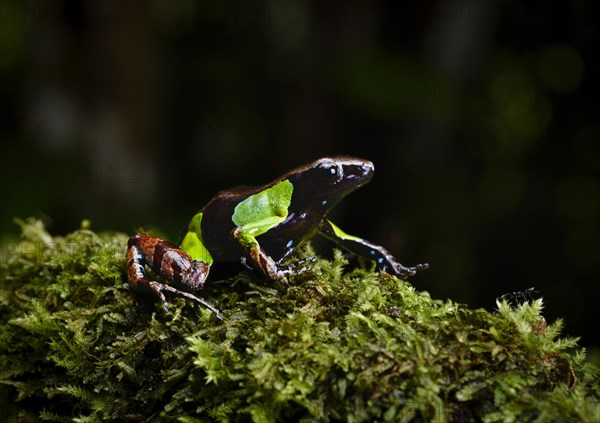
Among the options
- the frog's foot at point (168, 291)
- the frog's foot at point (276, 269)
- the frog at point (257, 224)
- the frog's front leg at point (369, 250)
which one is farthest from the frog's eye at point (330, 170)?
the frog's foot at point (168, 291)

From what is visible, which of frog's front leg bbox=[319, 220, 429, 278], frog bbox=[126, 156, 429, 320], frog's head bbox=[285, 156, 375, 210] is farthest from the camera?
frog's front leg bbox=[319, 220, 429, 278]

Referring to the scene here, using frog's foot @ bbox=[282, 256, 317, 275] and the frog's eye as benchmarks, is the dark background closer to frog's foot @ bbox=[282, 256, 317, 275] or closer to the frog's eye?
the frog's eye

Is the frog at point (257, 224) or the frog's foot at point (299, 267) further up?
the frog at point (257, 224)

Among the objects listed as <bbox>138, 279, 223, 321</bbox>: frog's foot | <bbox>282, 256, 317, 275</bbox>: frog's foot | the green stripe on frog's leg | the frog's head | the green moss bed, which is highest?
the frog's head

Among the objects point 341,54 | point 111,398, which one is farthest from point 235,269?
point 341,54

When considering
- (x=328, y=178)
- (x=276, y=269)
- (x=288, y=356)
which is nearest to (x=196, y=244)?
(x=276, y=269)

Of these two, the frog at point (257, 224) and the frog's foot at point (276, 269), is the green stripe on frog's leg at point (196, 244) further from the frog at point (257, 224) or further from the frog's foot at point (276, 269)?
the frog's foot at point (276, 269)

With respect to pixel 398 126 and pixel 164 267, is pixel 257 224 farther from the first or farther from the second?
pixel 398 126

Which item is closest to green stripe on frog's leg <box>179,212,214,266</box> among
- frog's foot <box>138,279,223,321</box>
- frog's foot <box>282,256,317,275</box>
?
frog's foot <box>138,279,223,321</box>
